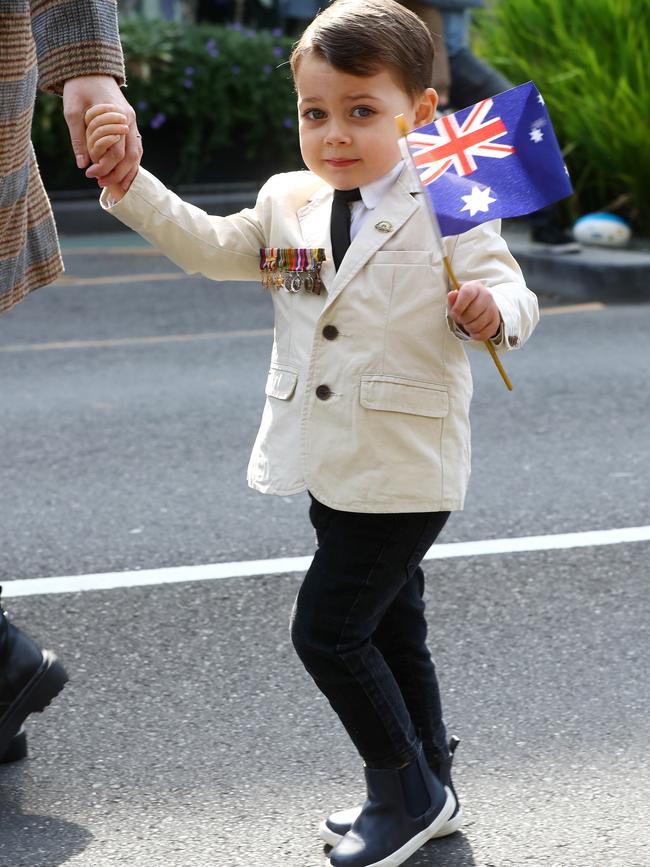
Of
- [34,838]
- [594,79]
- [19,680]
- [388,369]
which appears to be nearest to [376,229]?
[388,369]

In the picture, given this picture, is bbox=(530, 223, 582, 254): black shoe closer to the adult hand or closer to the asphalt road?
the asphalt road

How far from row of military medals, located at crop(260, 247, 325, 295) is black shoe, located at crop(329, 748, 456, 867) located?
84 centimetres

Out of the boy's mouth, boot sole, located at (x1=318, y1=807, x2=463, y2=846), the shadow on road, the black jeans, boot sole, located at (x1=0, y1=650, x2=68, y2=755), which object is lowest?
the shadow on road

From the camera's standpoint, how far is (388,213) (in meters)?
2.36

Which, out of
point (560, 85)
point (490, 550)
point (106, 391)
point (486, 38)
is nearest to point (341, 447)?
point (490, 550)

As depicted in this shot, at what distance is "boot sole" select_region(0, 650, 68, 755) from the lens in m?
2.79

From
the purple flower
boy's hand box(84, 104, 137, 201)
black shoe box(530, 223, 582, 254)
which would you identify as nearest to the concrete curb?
black shoe box(530, 223, 582, 254)

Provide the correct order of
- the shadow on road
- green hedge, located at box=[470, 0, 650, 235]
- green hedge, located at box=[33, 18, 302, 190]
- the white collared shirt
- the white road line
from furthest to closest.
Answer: green hedge, located at box=[33, 18, 302, 190]
green hedge, located at box=[470, 0, 650, 235]
the white road line
the shadow on road
the white collared shirt

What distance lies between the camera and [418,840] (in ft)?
8.16

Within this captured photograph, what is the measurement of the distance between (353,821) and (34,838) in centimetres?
58

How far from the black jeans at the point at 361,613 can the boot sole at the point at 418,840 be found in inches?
5.0

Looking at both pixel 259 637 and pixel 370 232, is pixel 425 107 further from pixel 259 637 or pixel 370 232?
pixel 259 637

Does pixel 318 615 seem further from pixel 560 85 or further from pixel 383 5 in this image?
pixel 560 85

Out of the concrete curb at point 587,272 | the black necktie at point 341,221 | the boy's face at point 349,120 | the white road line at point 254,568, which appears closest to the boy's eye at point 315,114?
the boy's face at point 349,120
